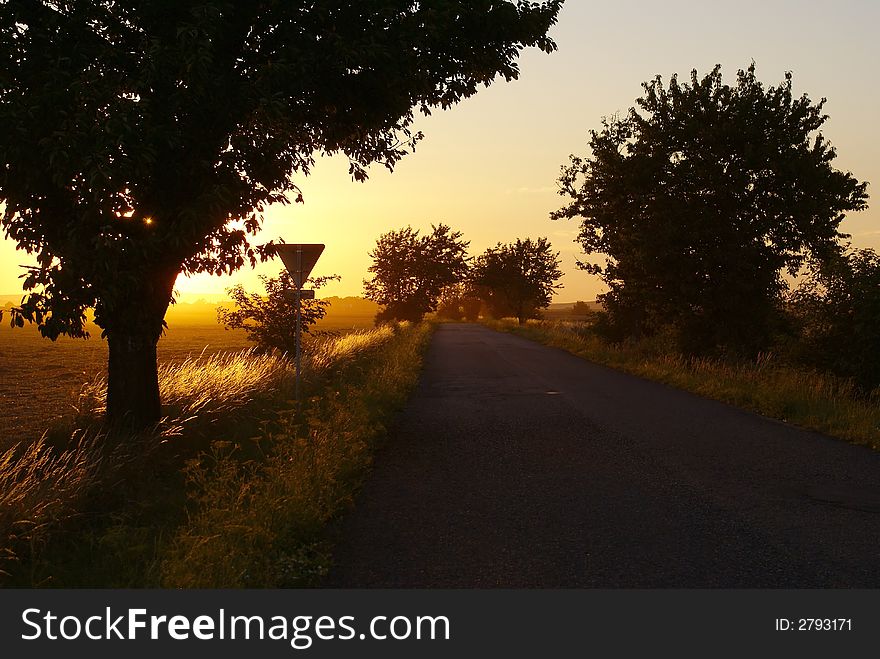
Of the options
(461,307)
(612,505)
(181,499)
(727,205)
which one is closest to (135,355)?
(181,499)

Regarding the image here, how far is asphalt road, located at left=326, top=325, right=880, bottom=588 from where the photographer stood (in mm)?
4734

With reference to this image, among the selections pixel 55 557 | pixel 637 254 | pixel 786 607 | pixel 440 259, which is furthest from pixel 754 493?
pixel 440 259

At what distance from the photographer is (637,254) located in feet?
64.2

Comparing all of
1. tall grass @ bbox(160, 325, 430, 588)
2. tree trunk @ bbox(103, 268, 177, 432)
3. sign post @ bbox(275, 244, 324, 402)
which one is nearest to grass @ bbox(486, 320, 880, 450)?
tall grass @ bbox(160, 325, 430, 588)

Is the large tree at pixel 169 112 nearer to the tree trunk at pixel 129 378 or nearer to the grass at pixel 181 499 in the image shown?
the tree trunk at pixel 129 378

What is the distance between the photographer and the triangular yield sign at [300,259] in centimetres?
1108

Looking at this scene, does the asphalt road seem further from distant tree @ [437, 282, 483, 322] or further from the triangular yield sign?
distant tree @ [437, 282, 483, 322]

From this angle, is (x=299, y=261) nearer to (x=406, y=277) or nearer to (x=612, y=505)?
(x=612, y=505)

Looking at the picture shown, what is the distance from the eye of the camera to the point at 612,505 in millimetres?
6473

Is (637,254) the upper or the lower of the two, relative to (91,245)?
upper

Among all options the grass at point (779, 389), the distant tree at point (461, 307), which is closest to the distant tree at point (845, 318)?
the grass at point (779, 389)

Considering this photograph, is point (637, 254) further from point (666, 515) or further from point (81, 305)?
point (81, 305)

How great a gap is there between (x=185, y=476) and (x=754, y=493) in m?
6.07

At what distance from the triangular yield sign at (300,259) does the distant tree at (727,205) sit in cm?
1146
